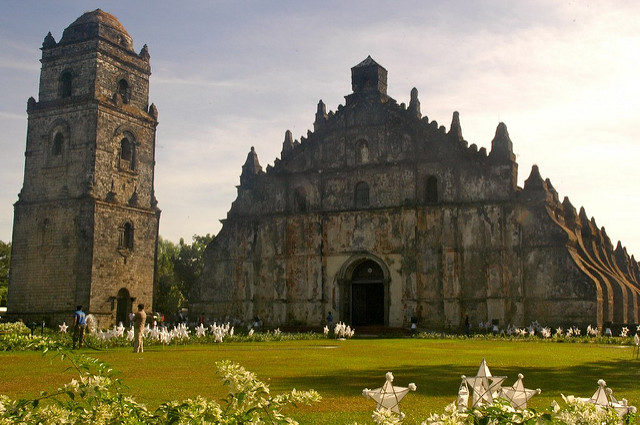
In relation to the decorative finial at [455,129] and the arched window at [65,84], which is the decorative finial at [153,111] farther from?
the decorative finial at [455,129]

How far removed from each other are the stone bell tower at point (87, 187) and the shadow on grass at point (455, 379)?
26.6 m

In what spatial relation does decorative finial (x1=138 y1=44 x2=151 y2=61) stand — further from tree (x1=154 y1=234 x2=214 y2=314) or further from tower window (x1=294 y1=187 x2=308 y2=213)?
tree (x1=154 y1=234 x2=214 y2=314)

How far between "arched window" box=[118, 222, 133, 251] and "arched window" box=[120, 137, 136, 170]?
139 inches

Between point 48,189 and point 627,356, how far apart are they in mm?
31892

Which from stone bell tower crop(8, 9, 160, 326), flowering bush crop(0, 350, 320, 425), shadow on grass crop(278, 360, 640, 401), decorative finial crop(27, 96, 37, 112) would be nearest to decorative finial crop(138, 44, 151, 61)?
stone bell tower crop(8, 9, 160, 326)

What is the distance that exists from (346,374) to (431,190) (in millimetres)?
22655

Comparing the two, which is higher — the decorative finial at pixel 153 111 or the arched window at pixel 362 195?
the decorative finial at pixel 153 111

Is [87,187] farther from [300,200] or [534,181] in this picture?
[534,181]

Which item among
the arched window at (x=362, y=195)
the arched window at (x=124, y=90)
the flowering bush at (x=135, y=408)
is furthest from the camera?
the arched window at (x=124, y=90)

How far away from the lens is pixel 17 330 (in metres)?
28.7

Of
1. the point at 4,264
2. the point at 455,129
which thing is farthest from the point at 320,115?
the point at 4,264

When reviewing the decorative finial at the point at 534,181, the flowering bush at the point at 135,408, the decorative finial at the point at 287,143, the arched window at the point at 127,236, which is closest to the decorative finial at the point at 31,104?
the arched window at the point at 127,236

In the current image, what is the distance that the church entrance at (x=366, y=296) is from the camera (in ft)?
116

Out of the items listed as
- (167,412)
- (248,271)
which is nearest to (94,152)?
(248,271)
